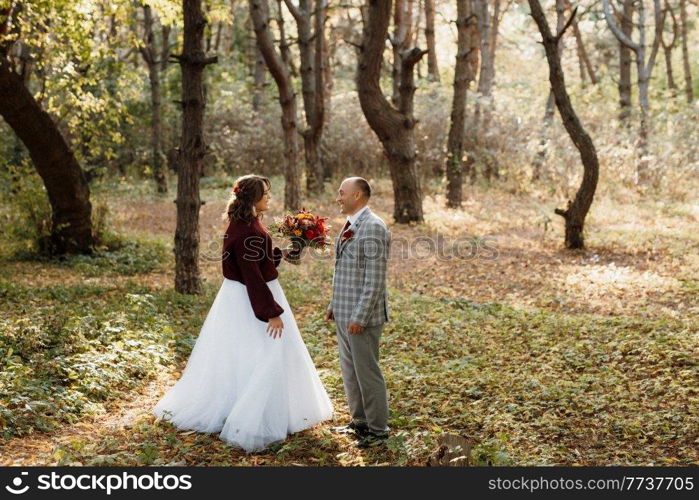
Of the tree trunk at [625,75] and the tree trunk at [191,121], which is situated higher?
the tree trunk at [625,75]

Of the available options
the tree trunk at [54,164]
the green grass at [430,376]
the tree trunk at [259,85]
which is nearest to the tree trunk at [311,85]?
the tree trunk at [259,85]

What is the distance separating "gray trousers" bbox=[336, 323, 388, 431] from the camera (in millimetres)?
6023

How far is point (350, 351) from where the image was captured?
6.16 metres

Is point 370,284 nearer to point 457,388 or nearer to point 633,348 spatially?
point 457,388

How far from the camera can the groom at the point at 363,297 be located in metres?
5.90

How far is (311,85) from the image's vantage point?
21.5 m

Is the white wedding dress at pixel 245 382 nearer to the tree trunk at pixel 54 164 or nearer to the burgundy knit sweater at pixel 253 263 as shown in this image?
the burgundy knit sweater at pixel 253 263

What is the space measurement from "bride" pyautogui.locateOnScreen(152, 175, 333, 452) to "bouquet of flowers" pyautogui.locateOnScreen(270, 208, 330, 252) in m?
0.17

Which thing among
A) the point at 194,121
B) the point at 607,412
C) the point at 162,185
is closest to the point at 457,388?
the point at 607,412

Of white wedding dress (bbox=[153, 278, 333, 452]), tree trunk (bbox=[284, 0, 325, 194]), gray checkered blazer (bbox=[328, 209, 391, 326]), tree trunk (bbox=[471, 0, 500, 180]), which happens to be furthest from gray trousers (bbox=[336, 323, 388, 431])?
tree trunk (bbox=[471, 0, 500, 180])

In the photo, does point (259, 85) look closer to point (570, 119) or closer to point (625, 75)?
point (625, 75)

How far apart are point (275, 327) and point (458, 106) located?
14.9 m

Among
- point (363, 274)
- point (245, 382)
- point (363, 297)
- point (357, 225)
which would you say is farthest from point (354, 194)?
point (245, 382)

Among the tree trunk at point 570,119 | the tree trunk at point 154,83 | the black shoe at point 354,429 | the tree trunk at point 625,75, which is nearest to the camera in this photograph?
the black shoe at point 354,429
